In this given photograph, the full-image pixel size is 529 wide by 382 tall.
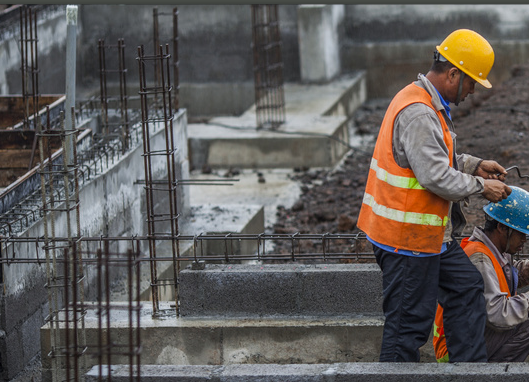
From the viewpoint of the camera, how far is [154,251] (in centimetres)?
656

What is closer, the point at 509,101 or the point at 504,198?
the point at 504,198

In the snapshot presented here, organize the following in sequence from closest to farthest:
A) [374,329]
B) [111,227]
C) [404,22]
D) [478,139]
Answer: [374,329] < [111,227] < [478,139] < [404,22]

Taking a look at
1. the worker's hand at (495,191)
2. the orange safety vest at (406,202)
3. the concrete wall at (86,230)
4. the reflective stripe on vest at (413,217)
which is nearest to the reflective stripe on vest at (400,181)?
the orange safety vest at (406,202)

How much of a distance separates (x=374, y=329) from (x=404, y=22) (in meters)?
15.4

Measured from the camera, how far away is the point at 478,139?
13.5 metres

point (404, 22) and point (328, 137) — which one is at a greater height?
point (404, 22)

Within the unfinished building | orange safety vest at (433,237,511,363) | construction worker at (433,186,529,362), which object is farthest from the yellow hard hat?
the unfinished building

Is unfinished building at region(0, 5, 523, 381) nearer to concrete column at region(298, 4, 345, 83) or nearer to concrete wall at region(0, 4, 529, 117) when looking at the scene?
concrete column at region(298, 4, 345, 83)

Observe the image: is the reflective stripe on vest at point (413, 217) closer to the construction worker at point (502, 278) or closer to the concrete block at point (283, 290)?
the construction worker at point (502, 278)

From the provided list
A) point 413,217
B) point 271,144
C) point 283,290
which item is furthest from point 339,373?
point 271,144

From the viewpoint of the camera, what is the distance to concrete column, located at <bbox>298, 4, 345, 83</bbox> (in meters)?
19.1

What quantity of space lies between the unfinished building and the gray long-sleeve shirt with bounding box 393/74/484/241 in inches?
41.6

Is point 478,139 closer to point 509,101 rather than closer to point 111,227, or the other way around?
point 509,101

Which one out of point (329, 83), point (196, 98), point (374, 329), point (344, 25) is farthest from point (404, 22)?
point (374, 329)
